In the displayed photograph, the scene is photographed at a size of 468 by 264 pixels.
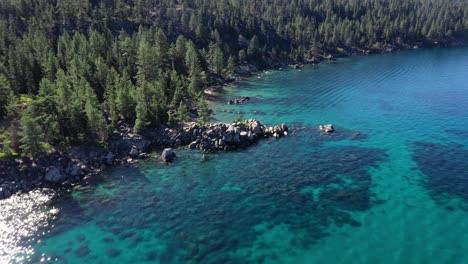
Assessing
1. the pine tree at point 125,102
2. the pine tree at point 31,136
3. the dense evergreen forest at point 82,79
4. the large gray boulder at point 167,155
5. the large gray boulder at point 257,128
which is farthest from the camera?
the large gray boulder at point 257,128

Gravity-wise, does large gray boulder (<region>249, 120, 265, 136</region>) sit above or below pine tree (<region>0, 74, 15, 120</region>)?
below

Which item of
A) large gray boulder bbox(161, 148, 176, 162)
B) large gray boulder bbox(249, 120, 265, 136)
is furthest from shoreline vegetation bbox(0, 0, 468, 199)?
large gray boulder bbox(161, 148, 176, 162)

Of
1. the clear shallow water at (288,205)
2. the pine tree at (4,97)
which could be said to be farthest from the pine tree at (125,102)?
the pine tree at (4,97)

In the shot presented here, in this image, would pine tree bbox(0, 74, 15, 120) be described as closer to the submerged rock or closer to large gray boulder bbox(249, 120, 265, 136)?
large gray boulder bbox(249, 120, 265, 136)

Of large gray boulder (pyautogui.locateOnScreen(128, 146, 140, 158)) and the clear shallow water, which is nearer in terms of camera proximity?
the clear shallow water

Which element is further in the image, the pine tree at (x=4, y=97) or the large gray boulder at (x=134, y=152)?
the pine tree at (x=4, y=97)

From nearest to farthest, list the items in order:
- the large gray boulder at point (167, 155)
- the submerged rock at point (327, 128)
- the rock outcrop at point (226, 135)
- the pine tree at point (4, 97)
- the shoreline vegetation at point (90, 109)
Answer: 1. the shoreline vegetation at point (90, 109)
2. the large gray boulder at point (167, 155)
3. the rock outcrop at point (226, 135)
4. the pine tree at point (4, 97)
5. the submerged rock at point (327, 128)

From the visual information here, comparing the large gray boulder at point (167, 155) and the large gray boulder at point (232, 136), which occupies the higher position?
the large gray boulder at point (232, 136)

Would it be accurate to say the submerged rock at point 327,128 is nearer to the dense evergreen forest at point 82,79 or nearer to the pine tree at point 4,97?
the dense evergreen forest at point 82,79

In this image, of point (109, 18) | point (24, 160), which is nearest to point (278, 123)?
point (24, 160)
